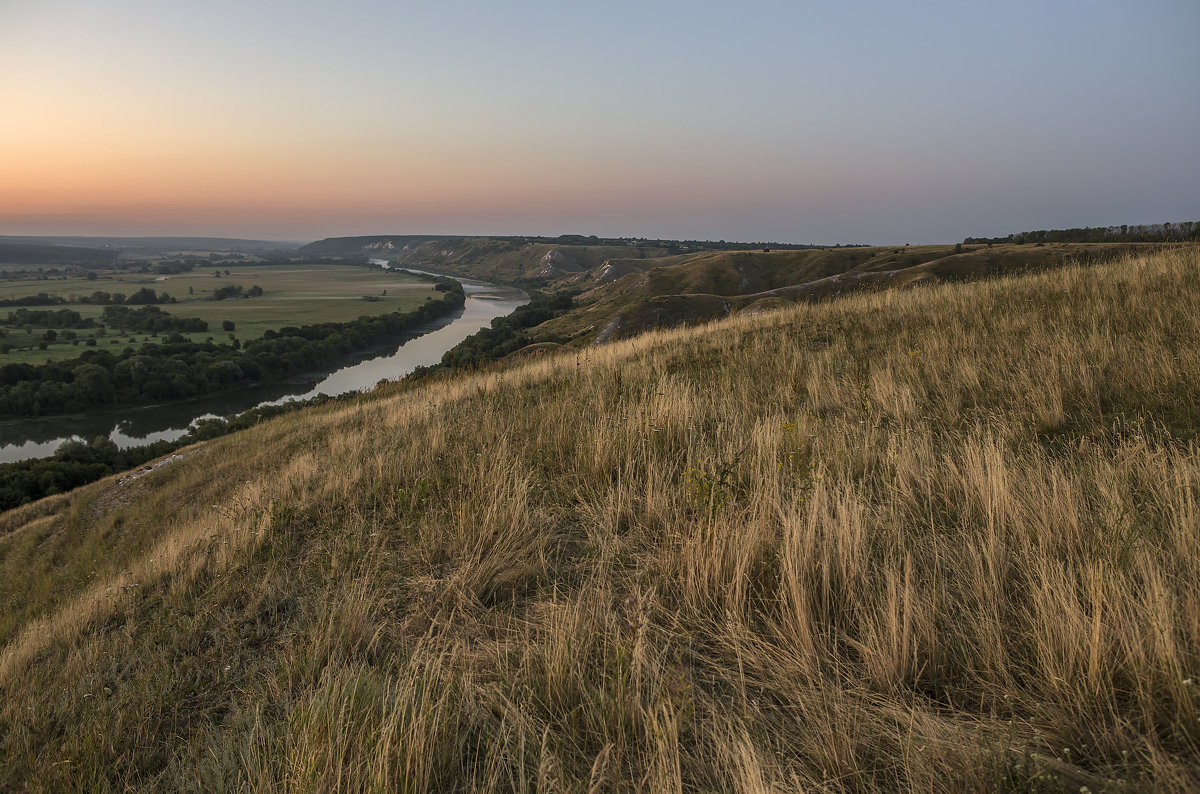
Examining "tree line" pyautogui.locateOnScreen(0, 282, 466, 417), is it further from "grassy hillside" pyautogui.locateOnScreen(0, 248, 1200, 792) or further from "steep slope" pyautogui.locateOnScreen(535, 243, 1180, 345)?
"grassy hillside" pyautogui.locateOnScreen(0, 248, 1200, 792)

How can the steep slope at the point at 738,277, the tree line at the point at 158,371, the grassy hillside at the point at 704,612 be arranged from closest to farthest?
the grassy hillside at the point at 704,612, the steep slope at the point at 738,277, the tree line at the point at 158,371

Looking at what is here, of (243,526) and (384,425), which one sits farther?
(384,425)

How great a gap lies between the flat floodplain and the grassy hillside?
267 ft

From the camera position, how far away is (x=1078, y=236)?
70.9m

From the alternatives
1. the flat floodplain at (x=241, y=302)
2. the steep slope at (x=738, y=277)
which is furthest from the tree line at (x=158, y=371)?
the steep slope at (x=738, y=277)

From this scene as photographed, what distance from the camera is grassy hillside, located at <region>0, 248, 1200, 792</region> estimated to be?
1579 mm

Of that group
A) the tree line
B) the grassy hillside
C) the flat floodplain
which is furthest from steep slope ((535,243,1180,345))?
the flat floodplain

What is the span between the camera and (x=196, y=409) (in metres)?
50.3

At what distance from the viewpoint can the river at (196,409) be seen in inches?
1661

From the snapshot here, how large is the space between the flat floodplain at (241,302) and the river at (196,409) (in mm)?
19387

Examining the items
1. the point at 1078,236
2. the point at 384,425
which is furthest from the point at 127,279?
the point at 1078,236

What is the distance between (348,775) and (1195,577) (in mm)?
3018

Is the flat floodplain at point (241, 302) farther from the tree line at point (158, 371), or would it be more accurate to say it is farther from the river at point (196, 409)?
the river at point (196, 409)

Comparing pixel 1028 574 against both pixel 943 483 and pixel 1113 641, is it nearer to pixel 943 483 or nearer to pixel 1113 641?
pixel 1113 641
